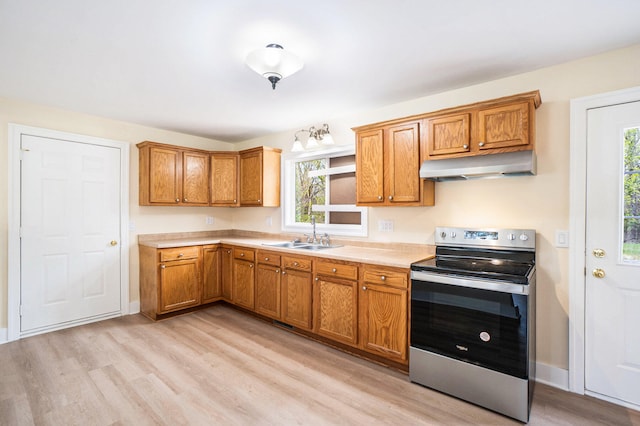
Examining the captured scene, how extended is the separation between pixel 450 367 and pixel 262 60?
2474 millimetres

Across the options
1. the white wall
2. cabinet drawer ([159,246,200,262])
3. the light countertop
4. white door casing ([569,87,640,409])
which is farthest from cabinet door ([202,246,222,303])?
white door casing ([569,87,640,409])

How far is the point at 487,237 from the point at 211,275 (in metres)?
→ 3.32

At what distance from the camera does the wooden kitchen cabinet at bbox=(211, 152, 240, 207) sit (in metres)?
4.53

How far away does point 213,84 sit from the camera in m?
2.79

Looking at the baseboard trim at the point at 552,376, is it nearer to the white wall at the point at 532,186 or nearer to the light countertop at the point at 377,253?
the white wall at the point at 532,186

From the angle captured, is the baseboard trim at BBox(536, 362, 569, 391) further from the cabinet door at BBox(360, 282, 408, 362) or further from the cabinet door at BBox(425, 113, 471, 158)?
the cabinet door at BBox(425, 113, 471, 158)

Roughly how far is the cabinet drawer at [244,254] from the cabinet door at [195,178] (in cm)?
95

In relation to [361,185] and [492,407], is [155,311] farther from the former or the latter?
[492,407]

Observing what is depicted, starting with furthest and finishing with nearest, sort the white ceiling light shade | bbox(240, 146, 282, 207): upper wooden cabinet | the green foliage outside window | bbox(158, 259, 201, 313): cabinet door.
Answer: bbox(240, 146, 282, 207): upper wooden cabinet → the green foliage outside window → bbox(158, 259, 201, 313): cabinet door → the white ceiling light shade

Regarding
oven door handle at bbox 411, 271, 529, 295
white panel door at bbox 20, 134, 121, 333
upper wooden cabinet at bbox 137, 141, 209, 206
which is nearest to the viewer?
oven door handle at bbox 411, 271, 529, 295

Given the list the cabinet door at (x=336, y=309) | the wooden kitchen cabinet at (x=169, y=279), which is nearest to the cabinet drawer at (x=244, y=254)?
the wooden kitchen cabinet at (x=169, y=279)

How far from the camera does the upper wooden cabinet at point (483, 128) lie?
7.40 feet

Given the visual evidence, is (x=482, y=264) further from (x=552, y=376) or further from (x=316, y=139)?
(x=316, y=139)

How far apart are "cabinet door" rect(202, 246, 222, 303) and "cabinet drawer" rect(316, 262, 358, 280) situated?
1.80 m
